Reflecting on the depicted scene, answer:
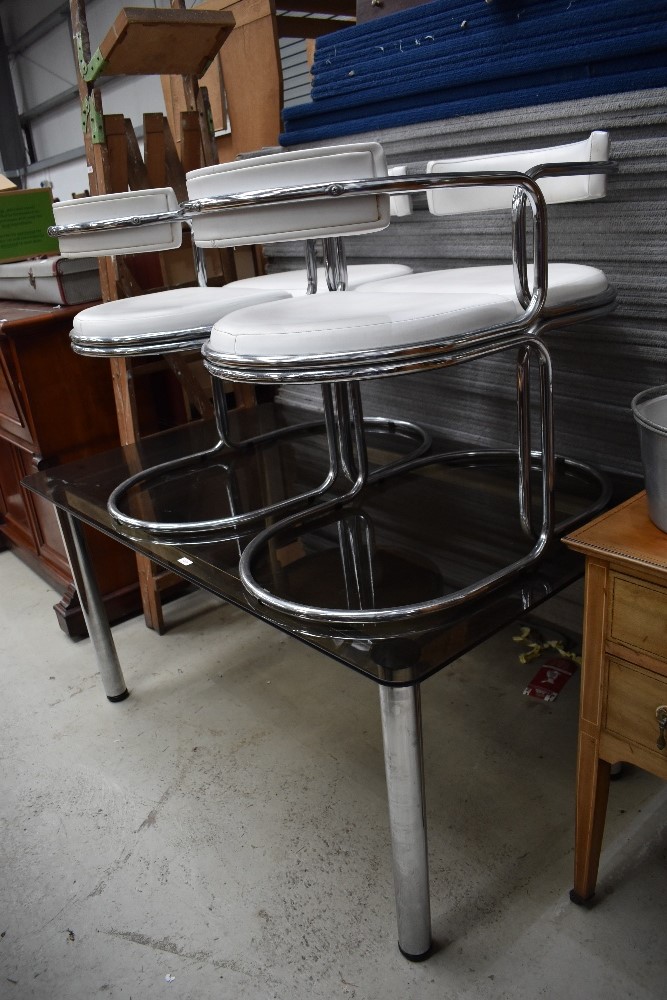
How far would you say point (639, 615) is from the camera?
0.91 meters

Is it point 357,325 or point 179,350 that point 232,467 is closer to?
point 179,350

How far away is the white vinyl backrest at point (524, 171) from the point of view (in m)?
1.19

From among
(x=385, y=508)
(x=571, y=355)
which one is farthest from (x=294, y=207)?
(x=571, y=355)

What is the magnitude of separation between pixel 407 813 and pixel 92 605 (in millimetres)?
965

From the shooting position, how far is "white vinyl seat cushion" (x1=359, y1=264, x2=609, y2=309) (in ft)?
3.65

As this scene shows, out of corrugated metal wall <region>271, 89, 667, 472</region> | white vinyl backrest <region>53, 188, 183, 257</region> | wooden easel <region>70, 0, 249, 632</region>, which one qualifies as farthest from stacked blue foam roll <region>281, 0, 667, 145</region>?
white vinyl backrest <region>53, 188, 183, 257</region>

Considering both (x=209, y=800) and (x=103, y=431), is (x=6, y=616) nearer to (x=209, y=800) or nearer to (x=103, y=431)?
(x=103, y=431)

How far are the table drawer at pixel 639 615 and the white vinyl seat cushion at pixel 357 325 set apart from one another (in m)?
0.35

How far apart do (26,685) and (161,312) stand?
1018 millimetres

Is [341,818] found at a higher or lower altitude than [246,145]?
lower

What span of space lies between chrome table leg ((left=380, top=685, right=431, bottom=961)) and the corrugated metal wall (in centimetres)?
78

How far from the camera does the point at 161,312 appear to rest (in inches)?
53.1

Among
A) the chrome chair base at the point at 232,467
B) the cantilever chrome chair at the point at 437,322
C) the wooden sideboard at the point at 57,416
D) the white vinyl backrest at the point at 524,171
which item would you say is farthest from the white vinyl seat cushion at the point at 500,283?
the wooden sideboard at the point at 57,416

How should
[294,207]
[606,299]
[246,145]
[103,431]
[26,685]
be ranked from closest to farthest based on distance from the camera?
[294,207], [606,299], [26,685], [103,431], [246,145]
